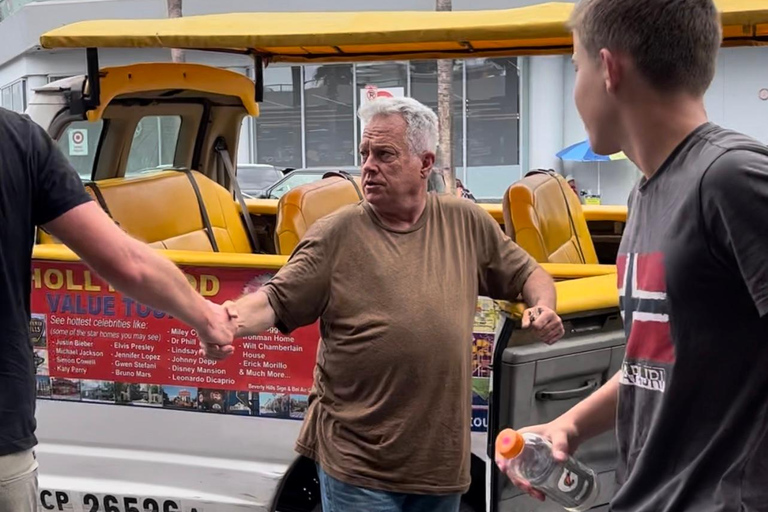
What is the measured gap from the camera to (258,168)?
18.4 metres

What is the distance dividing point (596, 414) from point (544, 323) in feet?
3.46

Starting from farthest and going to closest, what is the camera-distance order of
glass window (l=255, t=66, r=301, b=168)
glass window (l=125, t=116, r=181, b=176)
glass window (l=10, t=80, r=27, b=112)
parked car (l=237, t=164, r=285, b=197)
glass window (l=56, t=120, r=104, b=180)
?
glass window (l=10, t=80, r=27, b=112)
glass window (l=255, t=66, r=301, b=168)
parked car (l=237, t=164, r=285, b=197)
glass window (l=125, t=116, r=181, b=176)
glass window (l=56, t=120, r=104, b=180)

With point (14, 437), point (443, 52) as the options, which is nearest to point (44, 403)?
point (14, 437)

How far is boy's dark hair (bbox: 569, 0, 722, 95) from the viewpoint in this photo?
59.5 inches

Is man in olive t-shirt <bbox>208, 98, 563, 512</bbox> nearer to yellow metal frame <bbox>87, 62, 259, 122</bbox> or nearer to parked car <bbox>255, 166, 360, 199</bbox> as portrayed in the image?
Result: yellow metal frame <bbox>87, 62, 259, 122</bbox>

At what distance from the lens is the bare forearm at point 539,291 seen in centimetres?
310

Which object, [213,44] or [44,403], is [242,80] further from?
[44,403]

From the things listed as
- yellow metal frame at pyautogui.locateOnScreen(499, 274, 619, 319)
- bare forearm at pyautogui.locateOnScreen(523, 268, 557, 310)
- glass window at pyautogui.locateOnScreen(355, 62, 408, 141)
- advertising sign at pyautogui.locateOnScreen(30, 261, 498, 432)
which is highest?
glass window at pyautogui.locateOnScreen(355, 62, 408, 141)

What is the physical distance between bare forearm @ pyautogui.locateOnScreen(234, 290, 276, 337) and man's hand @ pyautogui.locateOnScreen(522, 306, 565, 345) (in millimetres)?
778

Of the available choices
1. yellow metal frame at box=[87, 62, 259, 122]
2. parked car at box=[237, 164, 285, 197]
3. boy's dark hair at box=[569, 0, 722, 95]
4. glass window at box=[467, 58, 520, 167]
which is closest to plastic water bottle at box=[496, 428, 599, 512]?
boy's dark hair at box=[569, 0, 722, 95]

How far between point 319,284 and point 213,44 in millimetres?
1575

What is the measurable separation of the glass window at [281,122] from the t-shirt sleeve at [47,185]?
20624mm

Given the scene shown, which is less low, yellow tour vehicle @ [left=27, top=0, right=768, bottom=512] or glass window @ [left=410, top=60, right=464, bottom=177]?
glass window @ [left=410, top=60, right=464, bottom=177]

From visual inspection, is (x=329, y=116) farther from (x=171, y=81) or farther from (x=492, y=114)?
(x=171, y=81)
